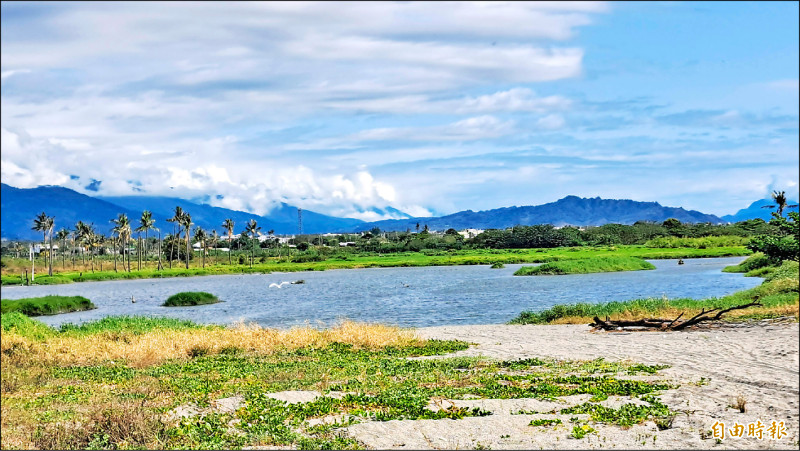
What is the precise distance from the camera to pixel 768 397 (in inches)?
496

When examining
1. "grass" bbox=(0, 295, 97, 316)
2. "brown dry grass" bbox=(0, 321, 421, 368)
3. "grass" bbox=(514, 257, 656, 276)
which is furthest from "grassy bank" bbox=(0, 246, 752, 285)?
"brown dry grass" bbox=(0, 321, 421, 368)

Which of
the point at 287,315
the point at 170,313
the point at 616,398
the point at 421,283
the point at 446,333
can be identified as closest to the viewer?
the point at 616,398

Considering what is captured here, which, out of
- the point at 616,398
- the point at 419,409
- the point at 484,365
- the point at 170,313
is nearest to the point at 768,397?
the point at 616,398

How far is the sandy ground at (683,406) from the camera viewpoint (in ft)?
34.6

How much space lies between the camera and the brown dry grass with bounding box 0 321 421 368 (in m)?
21.2

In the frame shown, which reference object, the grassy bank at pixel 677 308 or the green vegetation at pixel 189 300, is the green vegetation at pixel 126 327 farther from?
the green vegetation at pixel 189 300

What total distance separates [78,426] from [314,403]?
13.1ft

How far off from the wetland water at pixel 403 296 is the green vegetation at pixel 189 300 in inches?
44.7

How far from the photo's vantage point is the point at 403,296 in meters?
60.8

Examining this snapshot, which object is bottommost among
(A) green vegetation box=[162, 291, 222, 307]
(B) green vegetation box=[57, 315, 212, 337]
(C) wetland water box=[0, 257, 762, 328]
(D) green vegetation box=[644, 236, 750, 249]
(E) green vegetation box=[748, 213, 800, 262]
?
(C) wetland water box=[0, 257, 762, 328]

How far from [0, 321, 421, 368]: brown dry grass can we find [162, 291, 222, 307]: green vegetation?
1379 inches

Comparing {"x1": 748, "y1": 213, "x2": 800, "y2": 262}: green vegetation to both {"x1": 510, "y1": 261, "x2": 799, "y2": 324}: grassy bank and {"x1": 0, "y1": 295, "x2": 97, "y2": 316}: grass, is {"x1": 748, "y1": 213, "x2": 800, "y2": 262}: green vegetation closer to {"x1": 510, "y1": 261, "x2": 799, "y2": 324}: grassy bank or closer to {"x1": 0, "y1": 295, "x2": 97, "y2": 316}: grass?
{"x1": 510, "y1": 261, "x2": 799, "y2": 324}: grassy bank

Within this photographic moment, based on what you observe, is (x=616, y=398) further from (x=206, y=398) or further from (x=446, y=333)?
(x=446, y=333)

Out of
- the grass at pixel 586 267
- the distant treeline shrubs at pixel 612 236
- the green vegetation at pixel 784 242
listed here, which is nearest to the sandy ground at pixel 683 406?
the green vegetation at pixel 784 242
